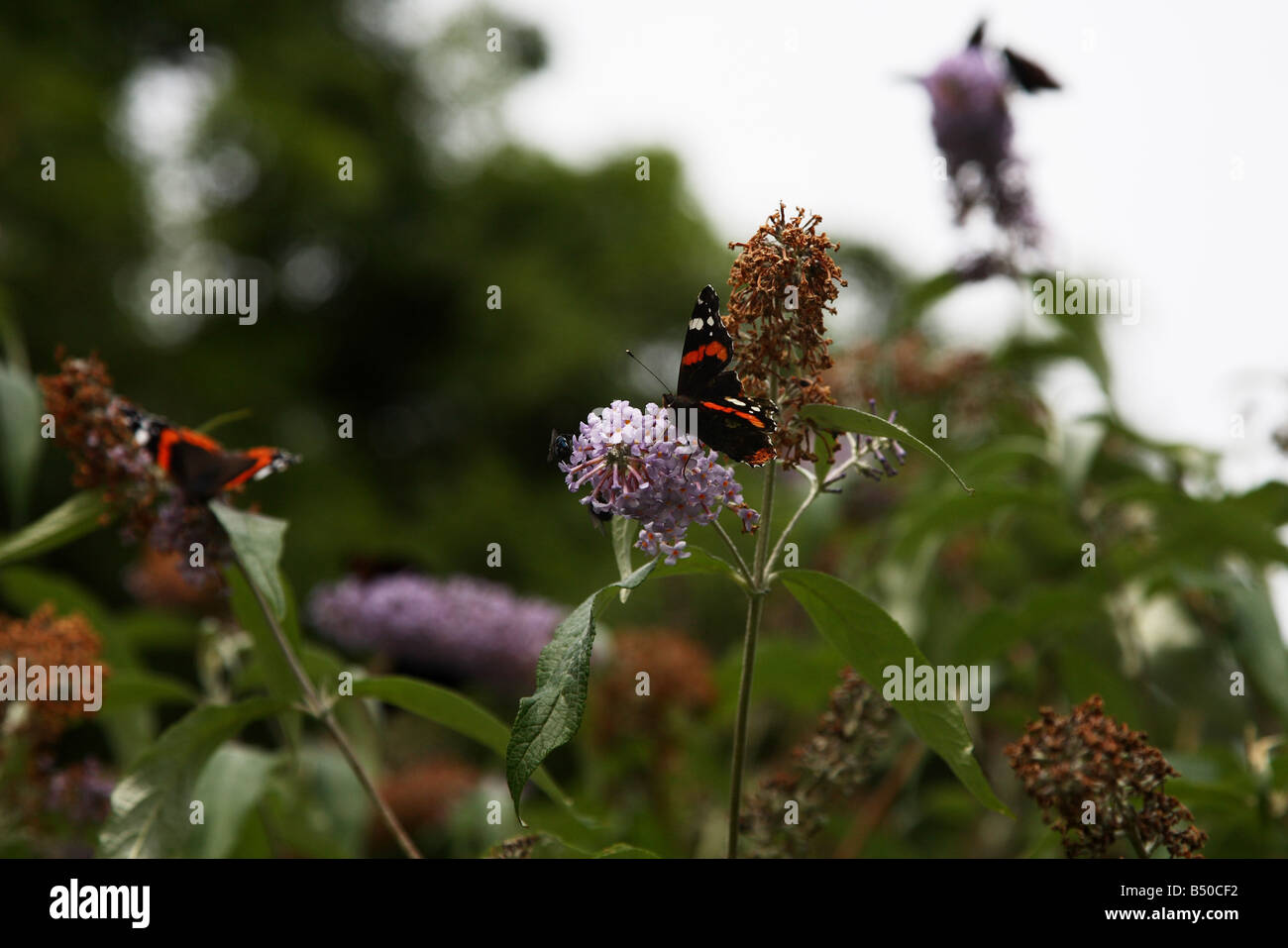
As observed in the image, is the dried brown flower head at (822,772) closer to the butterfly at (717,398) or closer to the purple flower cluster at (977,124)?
the butterfly at (717,398)

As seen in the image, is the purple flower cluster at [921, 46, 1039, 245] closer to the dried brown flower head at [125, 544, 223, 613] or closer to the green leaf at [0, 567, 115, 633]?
the green leaf at [0, 567, 115, 633]

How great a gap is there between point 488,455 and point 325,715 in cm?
615

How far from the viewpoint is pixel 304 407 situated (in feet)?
25.4

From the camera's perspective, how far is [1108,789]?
3.17ft

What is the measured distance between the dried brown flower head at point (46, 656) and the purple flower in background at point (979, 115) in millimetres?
1493

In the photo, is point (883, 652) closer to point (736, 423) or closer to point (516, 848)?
point (736, 423)

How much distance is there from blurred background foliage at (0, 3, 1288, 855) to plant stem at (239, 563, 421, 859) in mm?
181

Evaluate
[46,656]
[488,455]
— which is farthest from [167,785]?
[488,455]

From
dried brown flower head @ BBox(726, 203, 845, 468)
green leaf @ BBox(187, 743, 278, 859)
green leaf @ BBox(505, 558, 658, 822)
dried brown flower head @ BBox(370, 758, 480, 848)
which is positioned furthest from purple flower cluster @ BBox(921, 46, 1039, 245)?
Answer: dried brown flower head @ BBox(370, 758, 480, 848)

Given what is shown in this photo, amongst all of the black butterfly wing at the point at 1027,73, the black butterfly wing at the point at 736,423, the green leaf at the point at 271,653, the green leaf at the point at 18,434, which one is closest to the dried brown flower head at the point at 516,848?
the green leaf at the point at 271,653

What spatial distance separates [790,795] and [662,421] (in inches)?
21.2

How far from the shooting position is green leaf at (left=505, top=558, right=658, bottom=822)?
2.73ft

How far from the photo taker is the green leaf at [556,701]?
83 centimetres
